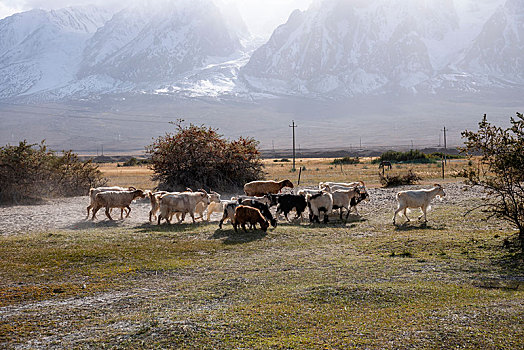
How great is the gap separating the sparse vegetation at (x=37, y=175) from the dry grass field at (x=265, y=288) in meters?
11.0

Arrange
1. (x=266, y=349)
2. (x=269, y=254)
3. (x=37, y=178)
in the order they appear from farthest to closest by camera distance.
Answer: (x=37, y=178) → (x=269, y=254) → (x=266, y=349)

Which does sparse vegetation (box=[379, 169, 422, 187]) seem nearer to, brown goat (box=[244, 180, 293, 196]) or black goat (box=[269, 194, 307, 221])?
brown goat (box=[244, 180, 293, 196])

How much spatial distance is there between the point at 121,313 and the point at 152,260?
143 inches

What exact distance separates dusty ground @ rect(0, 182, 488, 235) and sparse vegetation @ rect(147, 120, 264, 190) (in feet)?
7.59

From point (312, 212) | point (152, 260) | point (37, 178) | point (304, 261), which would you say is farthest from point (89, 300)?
point (37, 178)

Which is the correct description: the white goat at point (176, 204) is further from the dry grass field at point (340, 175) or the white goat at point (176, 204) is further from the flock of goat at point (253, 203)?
the dry grass field at point (340, 175)

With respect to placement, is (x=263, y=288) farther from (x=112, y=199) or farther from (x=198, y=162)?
(x=198, y=162)

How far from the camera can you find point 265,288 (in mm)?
9250

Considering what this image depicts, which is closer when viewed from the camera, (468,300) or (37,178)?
(468,300)

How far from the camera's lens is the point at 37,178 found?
26.3 meters

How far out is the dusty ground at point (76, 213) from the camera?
17.3 metres

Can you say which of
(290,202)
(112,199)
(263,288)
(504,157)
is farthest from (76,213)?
(504,157)

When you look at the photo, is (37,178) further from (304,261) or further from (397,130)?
(397,130)

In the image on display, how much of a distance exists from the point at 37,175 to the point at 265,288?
67.6ft
